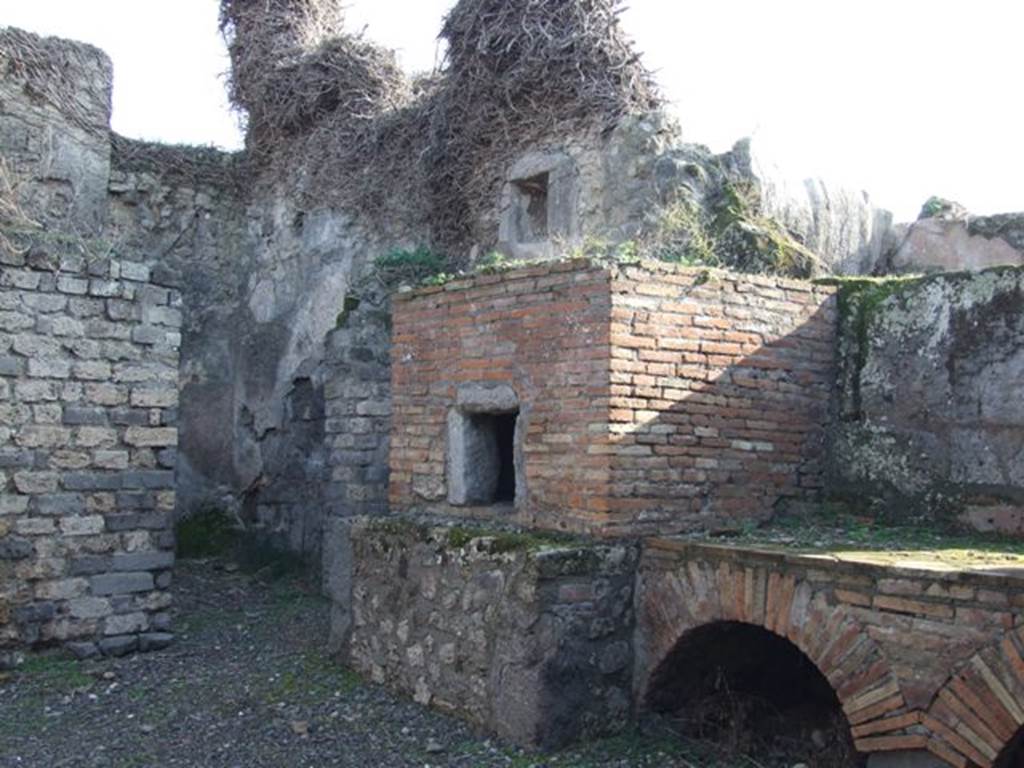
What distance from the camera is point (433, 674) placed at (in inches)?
230

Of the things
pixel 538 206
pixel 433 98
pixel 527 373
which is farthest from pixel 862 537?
pixel 433 98

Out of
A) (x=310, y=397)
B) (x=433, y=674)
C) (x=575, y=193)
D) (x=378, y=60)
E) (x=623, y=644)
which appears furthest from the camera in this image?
(x=378, y=60)

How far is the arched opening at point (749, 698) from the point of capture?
5117 mm

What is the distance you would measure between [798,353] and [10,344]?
15.8 feet

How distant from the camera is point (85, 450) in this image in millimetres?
7090

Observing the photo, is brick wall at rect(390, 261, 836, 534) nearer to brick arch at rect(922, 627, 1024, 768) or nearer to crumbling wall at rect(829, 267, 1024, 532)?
crumbling wall at rect(829, 267, 1024, 532)

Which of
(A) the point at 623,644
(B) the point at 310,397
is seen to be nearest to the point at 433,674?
(A) the point at 623,644

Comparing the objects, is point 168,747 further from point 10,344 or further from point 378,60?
point 378,60

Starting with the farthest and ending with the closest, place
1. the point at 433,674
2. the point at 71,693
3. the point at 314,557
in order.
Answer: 1. the point at 314,557
2. the point at 71,693
3. the point at 433,674

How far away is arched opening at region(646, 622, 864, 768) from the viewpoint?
201 inches

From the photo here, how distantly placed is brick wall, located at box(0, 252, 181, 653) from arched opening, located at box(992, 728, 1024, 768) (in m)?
5.22

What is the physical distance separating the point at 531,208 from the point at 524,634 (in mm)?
4840

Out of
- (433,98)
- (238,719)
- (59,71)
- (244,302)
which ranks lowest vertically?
(238,719)

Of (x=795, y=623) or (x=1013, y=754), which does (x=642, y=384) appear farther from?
(x=1013, y=754)
